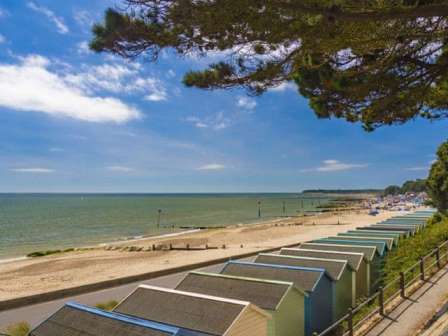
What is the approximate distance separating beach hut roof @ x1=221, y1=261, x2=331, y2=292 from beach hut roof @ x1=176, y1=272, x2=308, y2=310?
0.67 meters

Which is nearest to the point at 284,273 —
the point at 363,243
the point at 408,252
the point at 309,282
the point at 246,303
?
the point at 309,282

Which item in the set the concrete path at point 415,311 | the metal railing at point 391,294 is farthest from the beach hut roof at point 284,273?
the concrete path at point 415,311

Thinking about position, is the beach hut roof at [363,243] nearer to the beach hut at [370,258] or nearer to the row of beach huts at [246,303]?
the beach hut at [370,258]

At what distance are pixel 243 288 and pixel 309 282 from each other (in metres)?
1.70

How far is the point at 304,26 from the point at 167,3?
6.54 feet

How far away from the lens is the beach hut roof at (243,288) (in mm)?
7445

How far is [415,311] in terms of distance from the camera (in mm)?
8570

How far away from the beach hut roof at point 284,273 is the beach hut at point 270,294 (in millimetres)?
513

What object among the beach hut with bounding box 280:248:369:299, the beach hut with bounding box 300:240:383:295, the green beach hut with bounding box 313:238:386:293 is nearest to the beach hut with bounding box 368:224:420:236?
the green beach hut with bounding box 313:238:386:293

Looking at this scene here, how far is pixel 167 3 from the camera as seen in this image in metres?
5.10

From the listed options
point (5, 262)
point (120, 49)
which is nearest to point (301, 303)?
point (120, 49)

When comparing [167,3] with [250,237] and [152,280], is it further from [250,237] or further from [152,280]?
[250,237]

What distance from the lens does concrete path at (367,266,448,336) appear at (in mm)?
7645

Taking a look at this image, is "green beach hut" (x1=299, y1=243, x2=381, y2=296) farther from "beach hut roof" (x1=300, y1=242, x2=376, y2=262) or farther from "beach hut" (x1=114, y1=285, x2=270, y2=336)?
"beach hut" (x1=114, y1=285, x2=270, y2=336)
